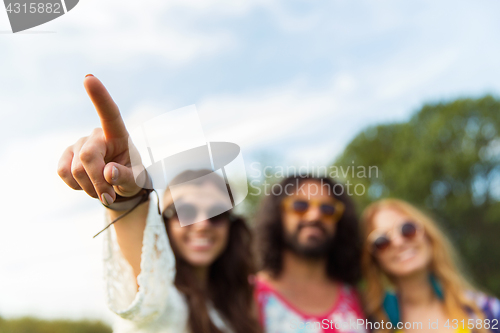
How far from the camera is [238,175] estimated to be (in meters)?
1.12

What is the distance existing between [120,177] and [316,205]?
307 centimetres

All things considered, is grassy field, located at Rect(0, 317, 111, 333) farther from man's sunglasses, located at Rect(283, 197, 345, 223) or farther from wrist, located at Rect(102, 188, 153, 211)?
wrist, located at Rect(102, 188, 153, 211)

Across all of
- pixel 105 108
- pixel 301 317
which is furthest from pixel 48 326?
pixel 105 108

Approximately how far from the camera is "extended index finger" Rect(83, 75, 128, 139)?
3.02ft

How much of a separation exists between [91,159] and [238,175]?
0.42 metres

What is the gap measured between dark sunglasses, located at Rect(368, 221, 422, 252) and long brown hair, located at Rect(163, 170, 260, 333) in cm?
130

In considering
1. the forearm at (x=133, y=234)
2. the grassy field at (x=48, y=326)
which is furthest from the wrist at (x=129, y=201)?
the grassy field at (x=48, y=326)

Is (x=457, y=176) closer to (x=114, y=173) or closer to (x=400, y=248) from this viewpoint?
(x=400, y=248)

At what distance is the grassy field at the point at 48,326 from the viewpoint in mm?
6652

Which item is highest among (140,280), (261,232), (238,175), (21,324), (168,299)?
(238,175)

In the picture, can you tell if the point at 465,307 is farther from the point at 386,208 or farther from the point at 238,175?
the point at 238,175

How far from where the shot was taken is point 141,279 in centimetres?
159

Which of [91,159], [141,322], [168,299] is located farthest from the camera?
[168,299]

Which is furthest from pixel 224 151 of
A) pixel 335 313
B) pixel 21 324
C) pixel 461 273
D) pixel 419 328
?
pixel 21 324
